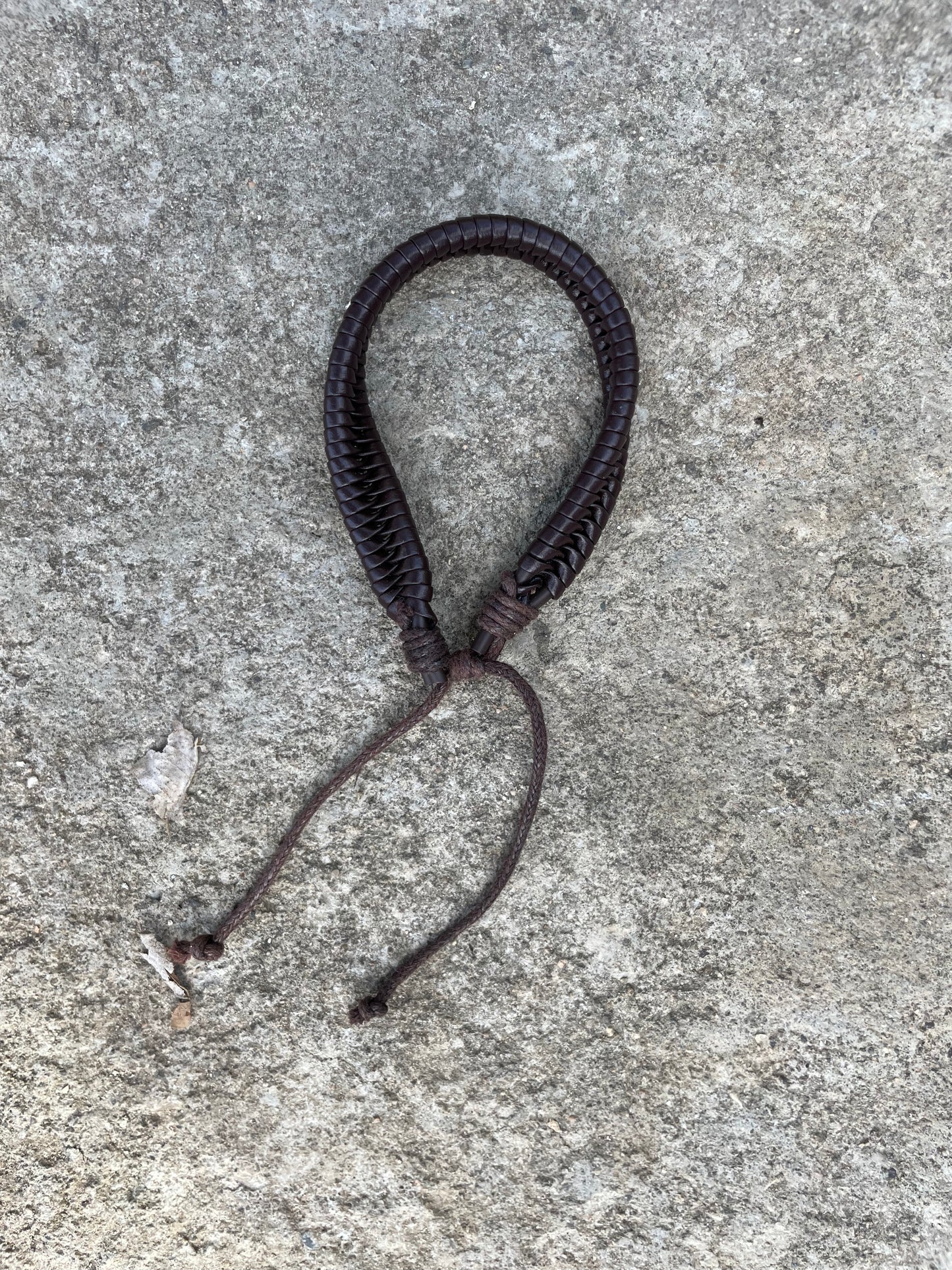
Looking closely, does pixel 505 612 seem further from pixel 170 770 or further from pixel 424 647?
pixel 170 770

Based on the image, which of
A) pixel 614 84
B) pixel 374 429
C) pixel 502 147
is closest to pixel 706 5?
pixel 614 84

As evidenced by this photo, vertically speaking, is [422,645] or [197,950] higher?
[422,645]

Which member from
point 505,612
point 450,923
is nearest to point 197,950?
point 450,923

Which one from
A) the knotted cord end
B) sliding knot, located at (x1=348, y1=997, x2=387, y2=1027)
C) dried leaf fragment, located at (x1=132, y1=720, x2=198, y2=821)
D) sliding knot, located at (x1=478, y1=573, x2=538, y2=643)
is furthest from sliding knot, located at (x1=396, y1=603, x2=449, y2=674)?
sliding knot, located at (x1=348, y1=997, x2=387, y2=1027)

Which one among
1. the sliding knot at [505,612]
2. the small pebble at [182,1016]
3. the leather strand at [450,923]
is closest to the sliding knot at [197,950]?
the leather strand at [450,923]

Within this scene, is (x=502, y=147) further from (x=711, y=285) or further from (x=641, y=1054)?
(x=641, y=1054)

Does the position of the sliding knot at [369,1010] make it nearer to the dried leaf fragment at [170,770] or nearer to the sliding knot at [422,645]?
the dried leaf fragment at [170,770]

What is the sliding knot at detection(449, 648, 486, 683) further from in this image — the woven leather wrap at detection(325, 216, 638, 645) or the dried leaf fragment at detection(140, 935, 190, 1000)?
the dried leaf fragment at detection(140, 935, 190, 1000)
